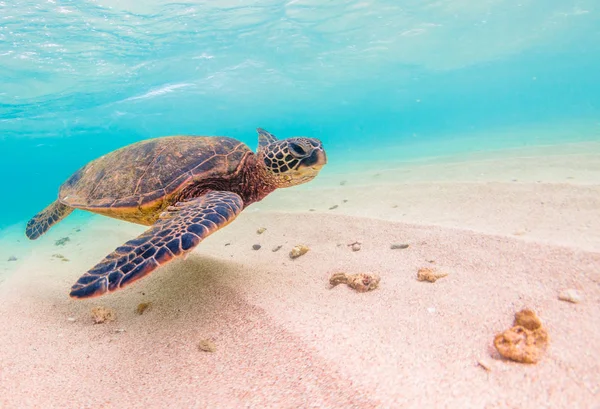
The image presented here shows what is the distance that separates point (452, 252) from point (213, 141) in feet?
11.5

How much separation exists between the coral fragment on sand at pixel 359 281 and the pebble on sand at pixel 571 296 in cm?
130

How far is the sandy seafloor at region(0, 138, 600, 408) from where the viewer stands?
1496mm

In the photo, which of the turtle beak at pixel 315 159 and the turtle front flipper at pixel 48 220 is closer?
the turtle beak at pixel 315 159

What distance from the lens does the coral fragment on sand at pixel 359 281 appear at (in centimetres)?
255

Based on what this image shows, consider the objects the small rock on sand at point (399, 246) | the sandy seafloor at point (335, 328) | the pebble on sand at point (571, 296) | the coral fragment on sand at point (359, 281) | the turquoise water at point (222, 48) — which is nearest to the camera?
the sandy seafloor at point (335, 328)

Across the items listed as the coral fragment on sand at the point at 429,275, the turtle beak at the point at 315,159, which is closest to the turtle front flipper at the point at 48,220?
the turtle beak at the point at 315,159

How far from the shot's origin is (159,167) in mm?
3740

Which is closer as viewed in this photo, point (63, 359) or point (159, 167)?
point (63, 359)

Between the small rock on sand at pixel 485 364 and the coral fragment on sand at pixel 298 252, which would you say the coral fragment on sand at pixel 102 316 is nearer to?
the coral fragment on sand at pixel 298 252

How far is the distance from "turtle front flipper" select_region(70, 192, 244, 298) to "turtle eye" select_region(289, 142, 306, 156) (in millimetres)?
1185

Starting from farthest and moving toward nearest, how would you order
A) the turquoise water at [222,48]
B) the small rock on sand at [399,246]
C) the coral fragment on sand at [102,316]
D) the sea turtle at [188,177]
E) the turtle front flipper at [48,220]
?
the turquoise water at [222,48] < the turtle front flipper at [48,220] < the small rock on sand at [399,246] < the sea turtle at [188,177] < the coral fragment on sand at [102,316]

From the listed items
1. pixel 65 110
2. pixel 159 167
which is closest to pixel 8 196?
pixel 65 110

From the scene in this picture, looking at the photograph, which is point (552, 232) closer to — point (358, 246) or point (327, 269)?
point (358, 246)

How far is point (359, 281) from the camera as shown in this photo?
102 inches
